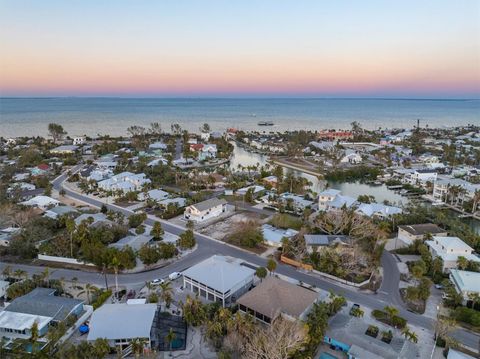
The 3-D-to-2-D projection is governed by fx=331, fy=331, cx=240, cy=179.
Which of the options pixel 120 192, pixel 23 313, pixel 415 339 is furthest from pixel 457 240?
pixel 120 192

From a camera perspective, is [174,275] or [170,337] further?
[174,275]

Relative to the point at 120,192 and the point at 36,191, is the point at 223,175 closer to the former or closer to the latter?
the point at 120,192

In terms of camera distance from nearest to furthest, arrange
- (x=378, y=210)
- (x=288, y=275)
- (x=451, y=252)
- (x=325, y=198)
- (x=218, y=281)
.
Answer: (x=218, y=281) → (x=288, y=275) → (x=451, y=252) → (x=378, y=210) → (x=325, y=198)

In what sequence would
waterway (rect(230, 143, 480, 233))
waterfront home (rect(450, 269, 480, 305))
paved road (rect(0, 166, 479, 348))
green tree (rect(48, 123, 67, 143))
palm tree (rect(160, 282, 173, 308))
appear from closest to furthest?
1. paved road (rect(0, 166, 479, 348))
2. palm tree (rect(160, 282, 173, 308))
3. waterfront home (rect(450, 269, 480, 305))
4. waterway (rect(230, 143, 480, 233))
5. green tree (rect(48, 123, 67, 143))

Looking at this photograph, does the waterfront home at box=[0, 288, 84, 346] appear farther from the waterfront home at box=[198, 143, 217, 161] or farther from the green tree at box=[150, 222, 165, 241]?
the waterfront home at box=[198, 143, 217, 161]

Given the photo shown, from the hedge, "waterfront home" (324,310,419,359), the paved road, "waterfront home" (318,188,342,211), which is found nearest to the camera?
"waterfront home" (324,310,419,359)

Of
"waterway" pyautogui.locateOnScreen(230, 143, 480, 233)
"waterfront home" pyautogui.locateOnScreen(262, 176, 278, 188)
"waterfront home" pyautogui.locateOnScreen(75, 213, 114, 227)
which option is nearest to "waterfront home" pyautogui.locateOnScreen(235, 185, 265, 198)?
"waterfront home" pyautogui.locateOnScreen(262, 176, 278, 188)

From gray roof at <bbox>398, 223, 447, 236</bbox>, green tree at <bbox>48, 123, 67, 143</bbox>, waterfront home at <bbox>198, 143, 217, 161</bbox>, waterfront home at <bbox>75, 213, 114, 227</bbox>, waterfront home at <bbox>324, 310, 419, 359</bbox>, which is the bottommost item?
waterfront home at <bbox>324, 310, 419, 359</bbox>

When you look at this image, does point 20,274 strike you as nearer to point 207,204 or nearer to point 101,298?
point 101,298

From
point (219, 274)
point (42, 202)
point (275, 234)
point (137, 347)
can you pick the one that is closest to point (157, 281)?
point (219, 274)
